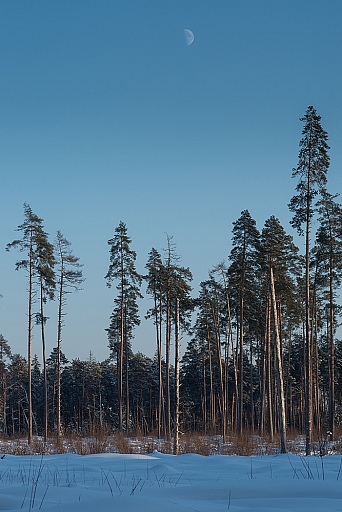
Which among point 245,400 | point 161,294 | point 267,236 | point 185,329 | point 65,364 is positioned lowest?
point 245,400

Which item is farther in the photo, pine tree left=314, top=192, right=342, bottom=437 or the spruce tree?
the spruce tree

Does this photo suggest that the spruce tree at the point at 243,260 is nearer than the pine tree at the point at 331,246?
No

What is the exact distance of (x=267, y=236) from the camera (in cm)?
2512

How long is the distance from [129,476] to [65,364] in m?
60.1

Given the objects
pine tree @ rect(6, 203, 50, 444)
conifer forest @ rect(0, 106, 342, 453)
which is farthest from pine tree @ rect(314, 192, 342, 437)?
pine tree @ rect(6, 203, 50, 444)

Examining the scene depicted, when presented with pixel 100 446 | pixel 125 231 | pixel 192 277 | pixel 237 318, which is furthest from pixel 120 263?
pixel 100 446

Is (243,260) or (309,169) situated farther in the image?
(243,260)

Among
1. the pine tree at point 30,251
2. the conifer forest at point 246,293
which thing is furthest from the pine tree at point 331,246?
the pine tree at point 30,251

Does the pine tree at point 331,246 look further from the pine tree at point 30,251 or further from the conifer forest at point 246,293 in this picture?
the pine tree at point 30,251

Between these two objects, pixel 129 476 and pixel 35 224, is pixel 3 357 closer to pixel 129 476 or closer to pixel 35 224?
pixel 35 224

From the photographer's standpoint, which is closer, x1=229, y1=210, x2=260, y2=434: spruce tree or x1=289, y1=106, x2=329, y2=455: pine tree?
x1=289, y1=106, x2=329, y2=455: pine tree

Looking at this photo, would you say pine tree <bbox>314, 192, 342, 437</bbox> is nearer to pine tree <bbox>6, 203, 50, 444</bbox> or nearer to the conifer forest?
the conifer forest

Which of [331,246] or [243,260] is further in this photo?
[243,260]

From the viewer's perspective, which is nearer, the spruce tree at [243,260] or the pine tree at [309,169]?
the pine tree at [309,169]
